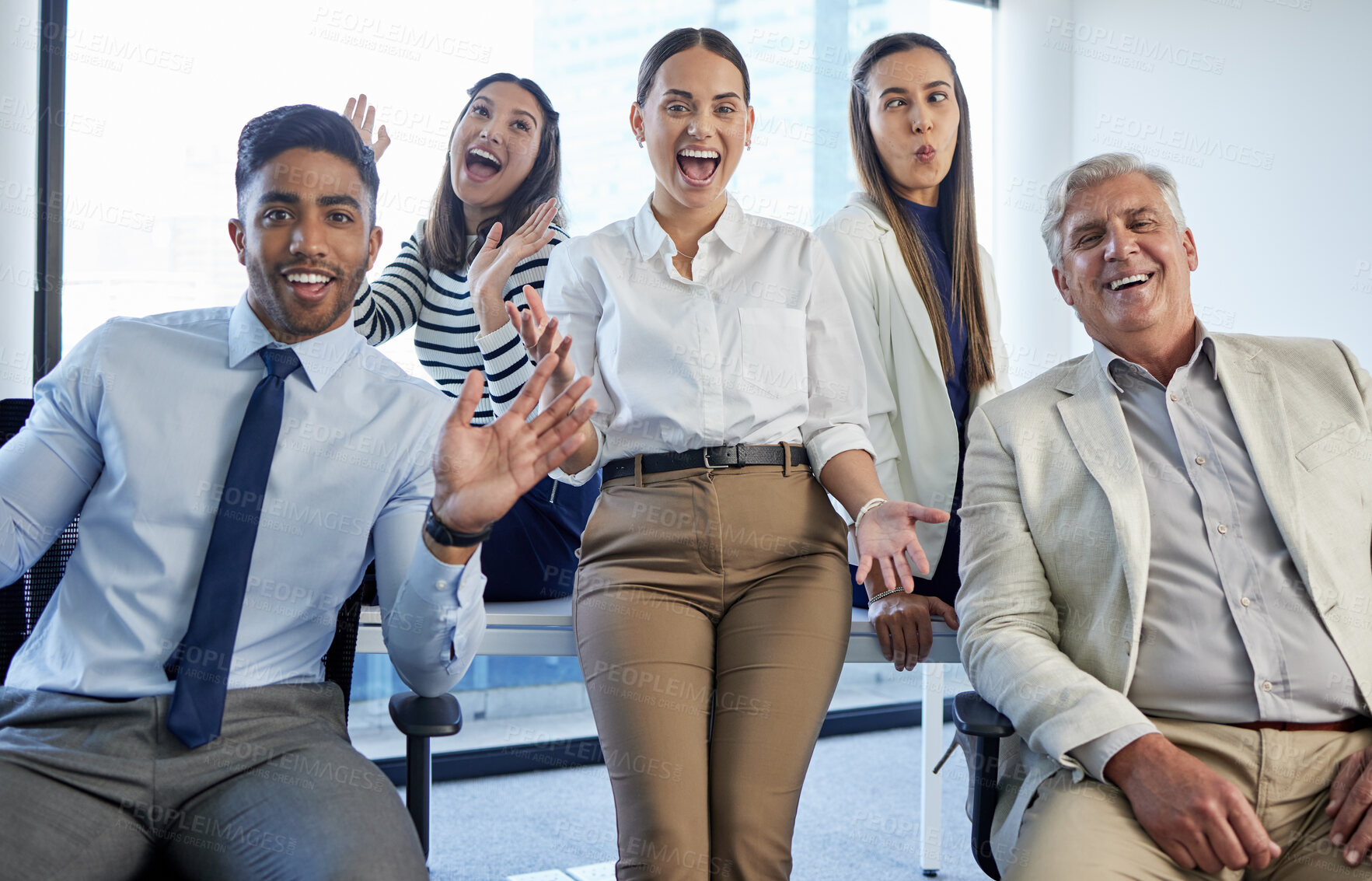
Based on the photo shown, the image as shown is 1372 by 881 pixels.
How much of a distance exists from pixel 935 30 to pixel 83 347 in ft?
12.6

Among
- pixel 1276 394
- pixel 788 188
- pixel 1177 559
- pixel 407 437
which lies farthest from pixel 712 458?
pixel 788 188

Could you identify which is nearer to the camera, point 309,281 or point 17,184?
point 309,281

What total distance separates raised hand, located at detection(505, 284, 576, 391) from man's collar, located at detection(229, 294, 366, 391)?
10.8 inches

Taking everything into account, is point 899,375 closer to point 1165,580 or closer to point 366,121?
point 1165,580

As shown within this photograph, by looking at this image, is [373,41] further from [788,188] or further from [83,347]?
[83,347]

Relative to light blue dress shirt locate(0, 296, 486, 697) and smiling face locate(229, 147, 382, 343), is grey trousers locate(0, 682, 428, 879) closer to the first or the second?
light blue dress shirt locate(0, 296, 486, 697)

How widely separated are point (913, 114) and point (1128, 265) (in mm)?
840

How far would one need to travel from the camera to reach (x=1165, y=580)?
1.67 m

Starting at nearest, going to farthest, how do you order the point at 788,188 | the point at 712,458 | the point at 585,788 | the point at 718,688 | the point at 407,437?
the point at 407,437 → the point at 718,688 → the point at 712,458 → the point at 585,788 → the point at 788,188

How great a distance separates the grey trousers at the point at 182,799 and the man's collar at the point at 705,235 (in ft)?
3.55

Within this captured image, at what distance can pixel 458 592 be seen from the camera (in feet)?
4.80

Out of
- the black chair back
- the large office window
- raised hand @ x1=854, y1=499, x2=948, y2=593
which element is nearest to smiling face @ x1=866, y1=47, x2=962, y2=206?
the large office window

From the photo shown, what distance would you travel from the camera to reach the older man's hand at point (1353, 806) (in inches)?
56.2

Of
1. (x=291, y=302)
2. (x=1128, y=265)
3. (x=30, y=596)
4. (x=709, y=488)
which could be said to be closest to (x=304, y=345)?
(x=291, y=302)
